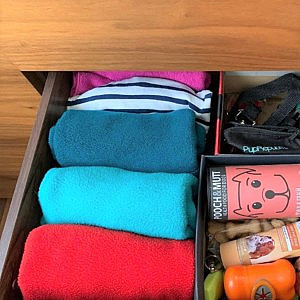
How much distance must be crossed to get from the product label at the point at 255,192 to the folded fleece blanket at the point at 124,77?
204mm

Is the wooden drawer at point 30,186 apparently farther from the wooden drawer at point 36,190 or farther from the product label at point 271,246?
the product label at point 271,246

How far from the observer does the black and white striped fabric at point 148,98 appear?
893 millimetres

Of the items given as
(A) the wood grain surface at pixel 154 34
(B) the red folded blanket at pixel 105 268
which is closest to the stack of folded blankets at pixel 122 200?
(B) the red folded blanket at pixel 105 268

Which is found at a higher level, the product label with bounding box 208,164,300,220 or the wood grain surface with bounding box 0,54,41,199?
the wood grain surface with bounding box 0,54,41,199

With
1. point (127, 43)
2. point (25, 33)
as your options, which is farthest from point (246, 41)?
point (25, 33)

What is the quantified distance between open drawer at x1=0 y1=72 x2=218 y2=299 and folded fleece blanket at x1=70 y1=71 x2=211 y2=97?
0.02 metres

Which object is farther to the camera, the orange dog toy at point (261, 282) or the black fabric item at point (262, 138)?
the black fabric item at point (262, 138)

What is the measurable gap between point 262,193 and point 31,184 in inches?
14.2

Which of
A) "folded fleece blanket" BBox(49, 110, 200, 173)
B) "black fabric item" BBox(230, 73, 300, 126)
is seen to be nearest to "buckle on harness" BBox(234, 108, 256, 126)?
"black fabric item" BBox(230, 73, 300, 126)

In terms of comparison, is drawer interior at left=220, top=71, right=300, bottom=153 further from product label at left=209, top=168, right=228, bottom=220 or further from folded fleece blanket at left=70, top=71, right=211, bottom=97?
product label at left=209, top=168, right=228, bottom=220

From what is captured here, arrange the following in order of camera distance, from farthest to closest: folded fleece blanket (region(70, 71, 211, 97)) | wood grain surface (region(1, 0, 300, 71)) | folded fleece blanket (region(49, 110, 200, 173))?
folded fleece blanket (region(70, 71, 211, 97)) < folded fleece blanket (region(49, 110, 200, 173)) < wood grain surface (region(1, 0, 300, 71))

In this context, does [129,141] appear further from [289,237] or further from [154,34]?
[289,237]

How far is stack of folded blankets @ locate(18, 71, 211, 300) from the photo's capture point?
0.72 meters

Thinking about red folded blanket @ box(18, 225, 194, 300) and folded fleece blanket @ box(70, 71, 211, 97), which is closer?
red folded blanket @ box(18, 225, 194, 300)
